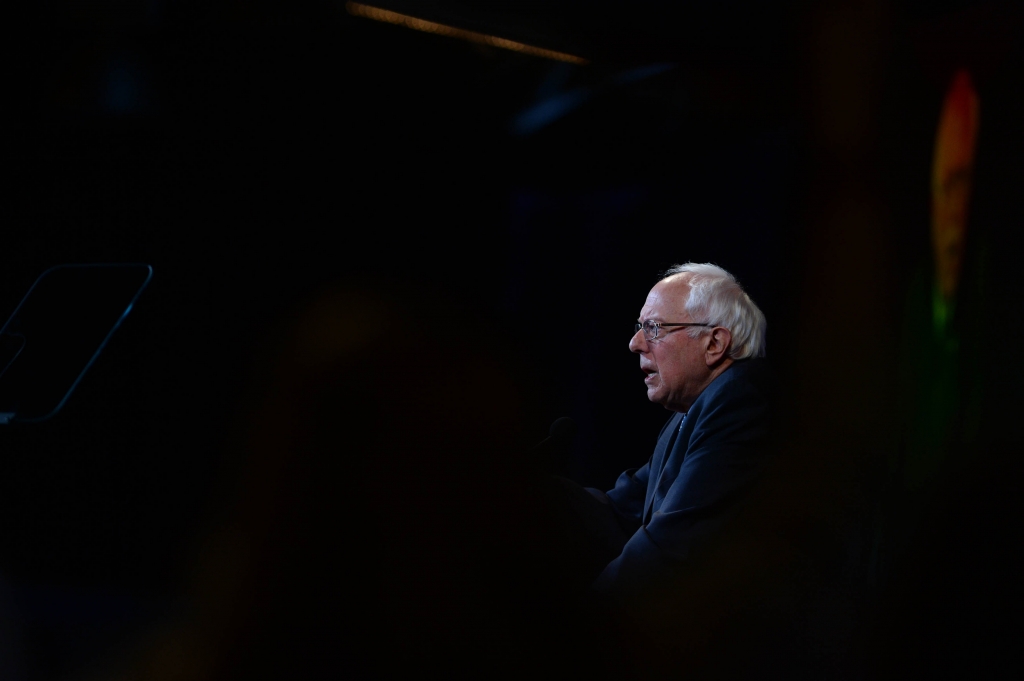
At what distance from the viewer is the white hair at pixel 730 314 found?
1797 millimetres

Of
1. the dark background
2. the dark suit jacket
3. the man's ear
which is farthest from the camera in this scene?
the dark background

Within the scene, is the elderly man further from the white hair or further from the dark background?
the dark background

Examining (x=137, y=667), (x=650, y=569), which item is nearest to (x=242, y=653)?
(x=137, y=667)

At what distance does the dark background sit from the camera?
90.8 inches

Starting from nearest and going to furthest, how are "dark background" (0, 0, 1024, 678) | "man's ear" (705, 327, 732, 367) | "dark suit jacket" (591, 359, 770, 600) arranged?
"dark suit jacket" (591, 359, 770, 600)
"man's ear" (705, 327, 732, 367)
"dark background" (0, 0, 1024, 678)

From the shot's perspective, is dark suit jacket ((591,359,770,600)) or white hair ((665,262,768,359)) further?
white hair ((665,262,768,359))

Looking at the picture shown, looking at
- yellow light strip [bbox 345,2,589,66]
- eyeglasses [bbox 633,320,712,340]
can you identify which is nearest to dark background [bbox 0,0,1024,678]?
yellow light strip [bbox 345,2,589,66]

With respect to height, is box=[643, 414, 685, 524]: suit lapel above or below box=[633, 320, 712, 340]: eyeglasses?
below

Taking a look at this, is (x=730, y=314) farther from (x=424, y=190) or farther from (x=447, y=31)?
(x=424, y=190)

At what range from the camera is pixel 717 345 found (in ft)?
5.90

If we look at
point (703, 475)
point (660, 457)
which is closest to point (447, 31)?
point (660, 457)

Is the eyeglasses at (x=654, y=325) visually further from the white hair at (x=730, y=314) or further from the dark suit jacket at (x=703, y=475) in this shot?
the dark suit jacket at (x=703, y=475)

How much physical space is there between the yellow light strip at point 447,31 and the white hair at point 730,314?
1242 mm

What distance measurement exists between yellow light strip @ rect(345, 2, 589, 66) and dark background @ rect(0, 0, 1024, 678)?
6 cm
